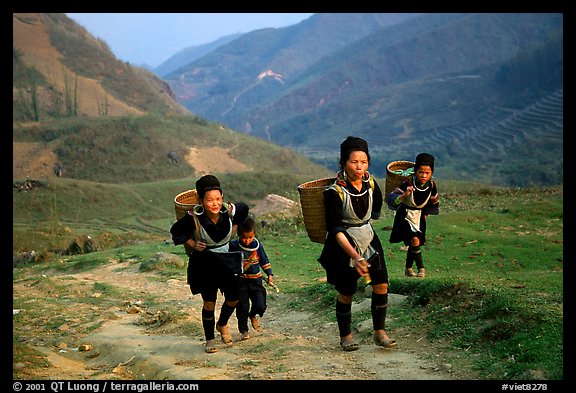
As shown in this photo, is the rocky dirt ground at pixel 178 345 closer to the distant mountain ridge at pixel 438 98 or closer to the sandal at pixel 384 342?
the sandal at pixel 384 342

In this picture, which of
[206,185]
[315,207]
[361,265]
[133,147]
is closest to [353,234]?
[361,265]

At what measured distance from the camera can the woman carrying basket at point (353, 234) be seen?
6363mm

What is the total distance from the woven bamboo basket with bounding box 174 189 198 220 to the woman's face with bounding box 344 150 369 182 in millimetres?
1798

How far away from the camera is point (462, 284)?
7.68m

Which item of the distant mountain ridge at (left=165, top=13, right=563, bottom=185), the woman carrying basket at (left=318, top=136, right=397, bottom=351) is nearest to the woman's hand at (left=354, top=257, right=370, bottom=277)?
the woman carrying basket at (left=318, top=136, right=397, bottom=351)

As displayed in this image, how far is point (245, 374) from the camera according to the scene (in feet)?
19.9

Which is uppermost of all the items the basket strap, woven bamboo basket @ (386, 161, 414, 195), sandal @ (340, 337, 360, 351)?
woven bamboo basket @ (386, 161, 414, 195)

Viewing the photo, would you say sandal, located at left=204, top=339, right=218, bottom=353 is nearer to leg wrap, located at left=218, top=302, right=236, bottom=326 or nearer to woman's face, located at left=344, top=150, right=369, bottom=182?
leg wrap, located at left=218, top=302, right=236, bottom=326

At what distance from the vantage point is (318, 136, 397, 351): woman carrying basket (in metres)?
6.36

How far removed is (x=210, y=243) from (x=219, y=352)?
1.24m
